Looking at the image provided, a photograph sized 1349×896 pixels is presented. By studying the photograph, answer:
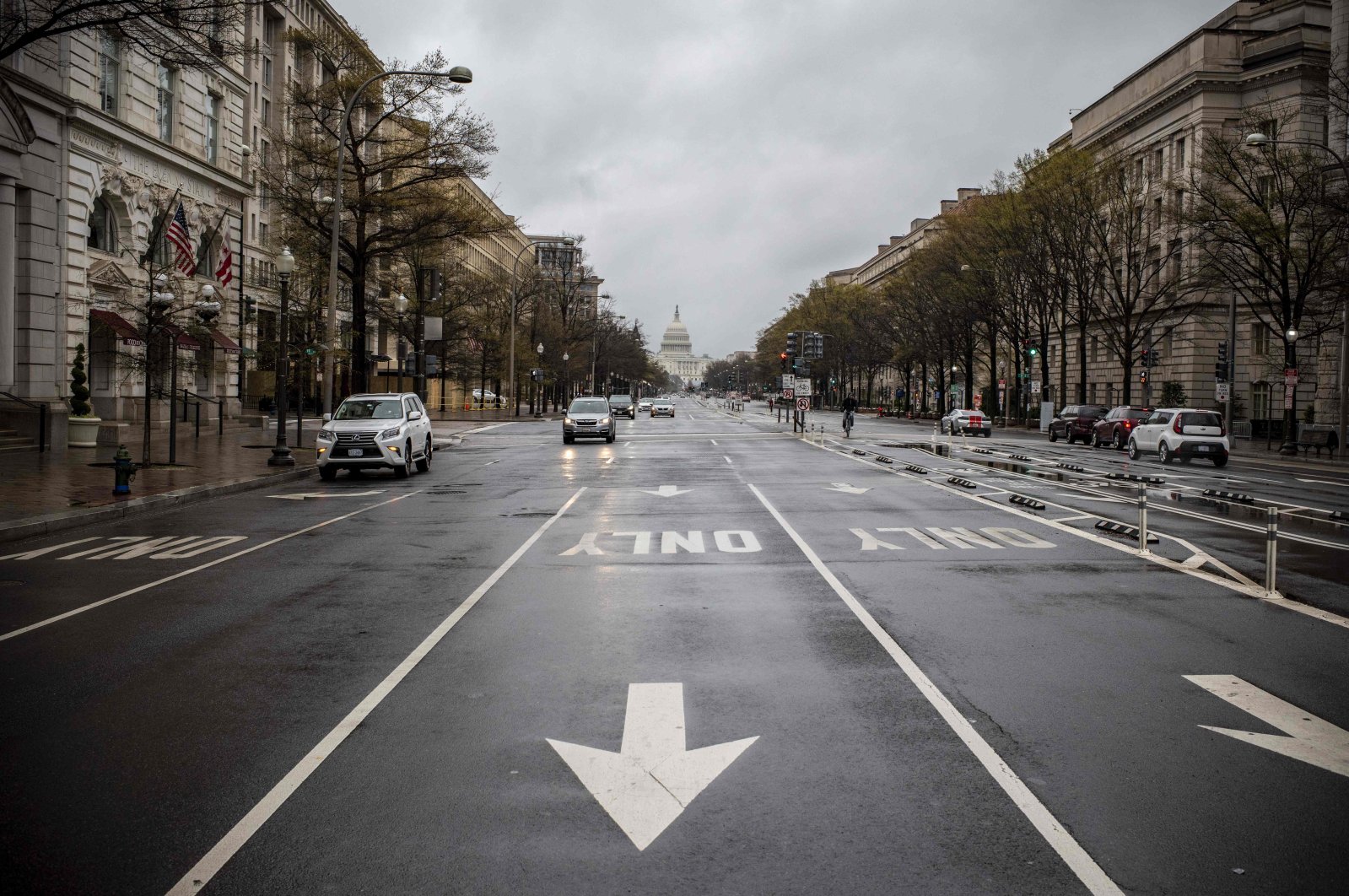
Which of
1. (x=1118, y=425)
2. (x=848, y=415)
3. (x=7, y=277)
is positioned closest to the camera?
(x=7, y=277)

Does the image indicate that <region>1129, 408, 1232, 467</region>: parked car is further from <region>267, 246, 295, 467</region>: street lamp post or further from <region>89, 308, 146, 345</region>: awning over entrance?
<region>89, 308, 146, 345</region>: awning over entrance

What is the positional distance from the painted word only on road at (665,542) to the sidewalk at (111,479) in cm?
751

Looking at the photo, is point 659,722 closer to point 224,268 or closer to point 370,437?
point 370,437

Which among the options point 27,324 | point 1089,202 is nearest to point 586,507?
point 27,324

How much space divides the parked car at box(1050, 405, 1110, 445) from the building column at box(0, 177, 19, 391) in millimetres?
41209

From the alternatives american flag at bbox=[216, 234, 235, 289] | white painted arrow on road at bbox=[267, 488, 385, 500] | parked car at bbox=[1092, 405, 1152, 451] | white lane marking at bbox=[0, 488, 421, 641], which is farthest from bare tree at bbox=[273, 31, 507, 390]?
parked car at bbox=[1092, 405, 1152, 451]

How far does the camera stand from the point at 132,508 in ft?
56.1

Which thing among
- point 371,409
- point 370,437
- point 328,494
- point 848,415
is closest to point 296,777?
point 328,494

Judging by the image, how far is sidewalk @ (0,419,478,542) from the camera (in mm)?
15750

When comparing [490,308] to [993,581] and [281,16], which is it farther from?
[993,581]

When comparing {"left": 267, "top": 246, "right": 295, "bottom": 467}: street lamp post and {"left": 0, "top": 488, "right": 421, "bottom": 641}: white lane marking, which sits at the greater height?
{"left": 267, "top": 246, "right": 295, "bottom": 467}: street lamp post

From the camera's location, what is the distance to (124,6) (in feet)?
52.8

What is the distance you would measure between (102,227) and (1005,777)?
36.3 meters

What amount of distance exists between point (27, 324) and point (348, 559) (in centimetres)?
2239
